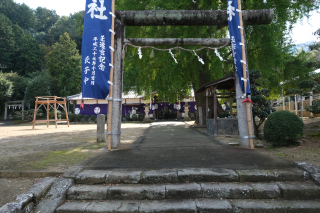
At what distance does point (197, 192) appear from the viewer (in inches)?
111

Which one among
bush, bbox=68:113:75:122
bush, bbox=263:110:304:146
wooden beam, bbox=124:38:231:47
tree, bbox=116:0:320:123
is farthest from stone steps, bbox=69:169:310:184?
bush, bbox=68:113:75:122

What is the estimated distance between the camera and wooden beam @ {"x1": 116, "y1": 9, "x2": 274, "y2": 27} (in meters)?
5.28

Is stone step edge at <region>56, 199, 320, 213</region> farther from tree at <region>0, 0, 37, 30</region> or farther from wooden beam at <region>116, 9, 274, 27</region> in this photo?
tree at <region>0, 0, 37, 30</region>

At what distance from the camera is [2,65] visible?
33.0 meters

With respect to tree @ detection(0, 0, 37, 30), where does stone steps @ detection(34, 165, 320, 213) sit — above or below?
below

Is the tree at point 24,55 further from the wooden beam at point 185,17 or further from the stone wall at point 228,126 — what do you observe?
the stone wall at point 228,126

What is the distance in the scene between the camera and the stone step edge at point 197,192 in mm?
2807

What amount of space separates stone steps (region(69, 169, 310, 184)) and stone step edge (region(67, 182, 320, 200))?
0.59ft

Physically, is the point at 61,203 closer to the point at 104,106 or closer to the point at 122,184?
the point at 122,184

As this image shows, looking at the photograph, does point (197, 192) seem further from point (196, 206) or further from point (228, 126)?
point (228, 126)

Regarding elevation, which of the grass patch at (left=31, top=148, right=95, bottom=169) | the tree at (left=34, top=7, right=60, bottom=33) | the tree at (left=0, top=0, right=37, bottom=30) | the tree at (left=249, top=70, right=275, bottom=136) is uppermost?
the tree at (left=34, top=7, right=60, bottom=33)

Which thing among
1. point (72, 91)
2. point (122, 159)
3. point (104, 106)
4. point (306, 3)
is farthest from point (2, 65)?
point (306, 3)

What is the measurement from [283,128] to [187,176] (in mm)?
3830

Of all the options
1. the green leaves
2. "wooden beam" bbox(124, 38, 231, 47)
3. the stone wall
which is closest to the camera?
"wooden beam" bbox(124, 38, 231, 47)
